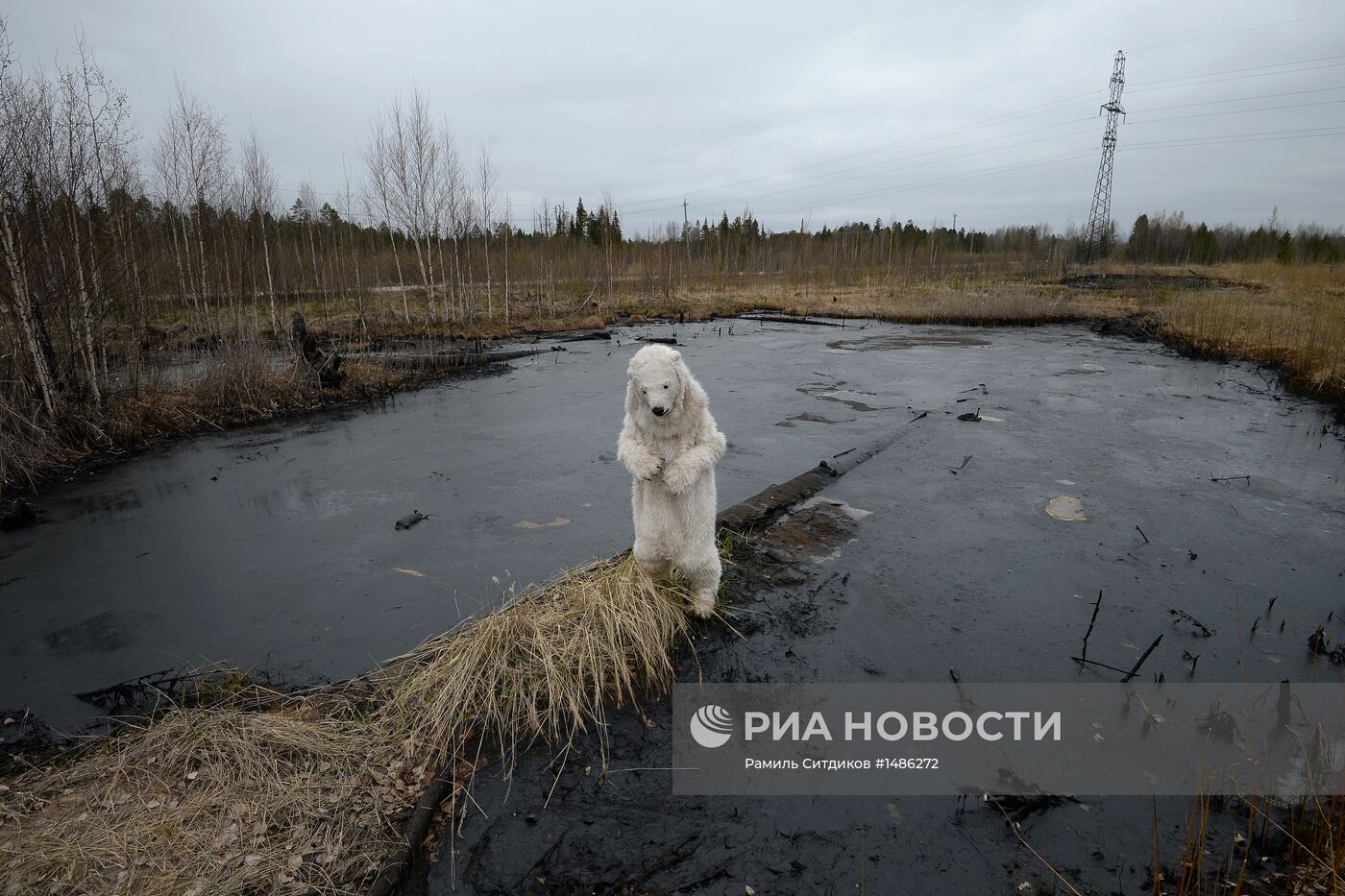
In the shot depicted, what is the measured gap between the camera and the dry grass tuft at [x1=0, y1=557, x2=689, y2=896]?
9.24 feet

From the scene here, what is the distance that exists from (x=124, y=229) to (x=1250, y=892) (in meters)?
16.7

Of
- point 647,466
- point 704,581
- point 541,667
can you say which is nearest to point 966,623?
point 704,581

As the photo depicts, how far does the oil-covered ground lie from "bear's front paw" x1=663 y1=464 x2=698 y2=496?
1328mm

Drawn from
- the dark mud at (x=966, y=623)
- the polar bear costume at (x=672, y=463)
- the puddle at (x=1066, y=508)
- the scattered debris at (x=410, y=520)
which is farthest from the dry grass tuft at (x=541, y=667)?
the puddle at (x=1066, y=508)

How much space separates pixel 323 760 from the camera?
3.46 metres

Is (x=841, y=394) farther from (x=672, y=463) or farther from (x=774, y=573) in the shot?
(x=672, y=463)

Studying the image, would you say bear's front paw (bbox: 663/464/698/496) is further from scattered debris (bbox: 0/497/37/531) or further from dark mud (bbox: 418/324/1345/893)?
scattered debris (bbox: 0/497/37/531)

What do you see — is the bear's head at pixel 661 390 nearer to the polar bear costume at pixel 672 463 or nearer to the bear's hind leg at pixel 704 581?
the polar bear costume at pixel 672 463

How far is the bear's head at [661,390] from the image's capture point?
12.3 ft

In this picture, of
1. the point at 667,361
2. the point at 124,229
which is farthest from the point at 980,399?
the point at 124,229

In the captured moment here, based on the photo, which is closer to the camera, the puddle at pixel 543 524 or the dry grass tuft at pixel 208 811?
the dry grass tuft at pixel 208 811

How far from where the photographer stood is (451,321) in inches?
998

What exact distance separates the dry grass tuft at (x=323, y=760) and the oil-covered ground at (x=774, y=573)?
0.37 metres

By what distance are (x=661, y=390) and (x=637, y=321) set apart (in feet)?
83.5
